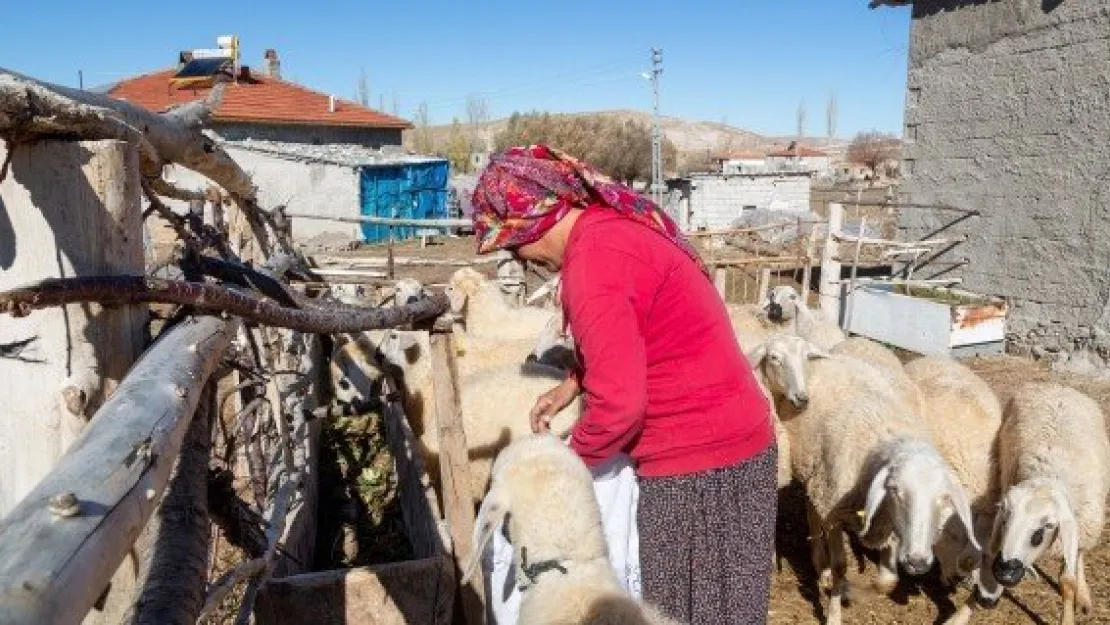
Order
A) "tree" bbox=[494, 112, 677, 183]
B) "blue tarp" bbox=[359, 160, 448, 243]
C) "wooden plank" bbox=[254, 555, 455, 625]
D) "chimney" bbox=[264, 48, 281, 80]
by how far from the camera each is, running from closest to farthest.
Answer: "wooden plank" bbox=[254, 555, 455, 625], "blue tarp" bbox=[359, 160, 448, 243], "chimney" bbox=[264, 48, 281, 80], "tree" bbox=[494, 112, 677, 183]

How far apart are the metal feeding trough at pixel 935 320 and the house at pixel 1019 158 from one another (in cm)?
30

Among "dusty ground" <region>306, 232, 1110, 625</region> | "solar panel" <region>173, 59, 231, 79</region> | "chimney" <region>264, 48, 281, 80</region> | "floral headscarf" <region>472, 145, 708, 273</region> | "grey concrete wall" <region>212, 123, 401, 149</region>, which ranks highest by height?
"chimney" <region>264, 48, 281, 80</region>

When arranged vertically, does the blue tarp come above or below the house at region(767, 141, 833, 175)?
below

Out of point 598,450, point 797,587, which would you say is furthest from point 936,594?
point 598,450

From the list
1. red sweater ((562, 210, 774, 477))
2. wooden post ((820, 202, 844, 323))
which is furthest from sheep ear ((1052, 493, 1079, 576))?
wooden post ((820, 202, 844, 323))

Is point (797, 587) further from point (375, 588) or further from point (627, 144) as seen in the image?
point (627, 144)

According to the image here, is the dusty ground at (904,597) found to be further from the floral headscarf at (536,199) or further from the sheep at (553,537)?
the floral headscarf at (536,199)

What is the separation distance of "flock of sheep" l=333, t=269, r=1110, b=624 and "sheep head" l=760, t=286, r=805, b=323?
91cm

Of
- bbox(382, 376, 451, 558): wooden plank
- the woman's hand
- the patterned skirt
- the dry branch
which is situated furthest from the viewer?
bbox(382, 376, 451, 558): wooden plank

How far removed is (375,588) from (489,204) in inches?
66.5

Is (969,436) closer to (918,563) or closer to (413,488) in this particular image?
(918,563)

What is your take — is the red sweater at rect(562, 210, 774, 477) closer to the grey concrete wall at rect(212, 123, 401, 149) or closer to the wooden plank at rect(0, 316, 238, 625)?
the wooden plank at rect(0, 316, 238, 625)

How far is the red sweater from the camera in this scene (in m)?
2.01

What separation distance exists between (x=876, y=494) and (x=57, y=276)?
3870mm
